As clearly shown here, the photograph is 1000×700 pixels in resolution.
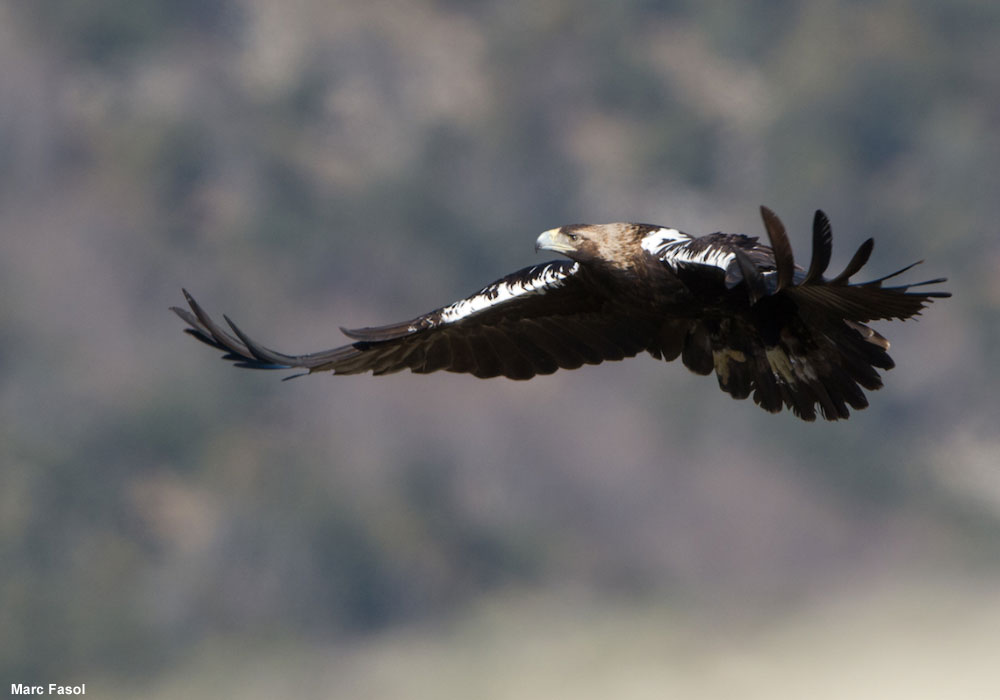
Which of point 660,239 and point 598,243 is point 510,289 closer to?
point 598,243

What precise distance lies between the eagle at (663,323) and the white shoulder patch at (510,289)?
0.4 inches

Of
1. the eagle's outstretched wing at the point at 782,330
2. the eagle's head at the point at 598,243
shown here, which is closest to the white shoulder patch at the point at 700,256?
the eagle's outstretched wing at the point at 782,330

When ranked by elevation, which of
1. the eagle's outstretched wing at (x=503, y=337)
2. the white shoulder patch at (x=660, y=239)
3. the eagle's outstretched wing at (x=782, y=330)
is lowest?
the eagle's outstretched wing at (x=782, y=330)

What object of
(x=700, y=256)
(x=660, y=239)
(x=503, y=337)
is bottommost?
(x=700, y=256)

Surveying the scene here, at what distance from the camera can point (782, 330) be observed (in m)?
9.15

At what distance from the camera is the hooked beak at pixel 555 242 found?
31.9 feet

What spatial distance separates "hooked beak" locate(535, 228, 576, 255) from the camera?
9.71m

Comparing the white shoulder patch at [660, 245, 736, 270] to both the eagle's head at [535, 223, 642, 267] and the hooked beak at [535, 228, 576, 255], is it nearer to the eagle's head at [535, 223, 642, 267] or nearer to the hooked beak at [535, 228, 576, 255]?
the eagle's head at [535, 223, 642, 267]

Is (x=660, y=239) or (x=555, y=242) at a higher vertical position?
(x=555, y=242)

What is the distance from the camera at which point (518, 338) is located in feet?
35.5

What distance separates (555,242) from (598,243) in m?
0.35

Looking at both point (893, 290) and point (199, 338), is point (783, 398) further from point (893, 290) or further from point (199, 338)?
point (199, 338)

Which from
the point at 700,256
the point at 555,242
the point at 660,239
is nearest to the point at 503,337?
the point at 555,242

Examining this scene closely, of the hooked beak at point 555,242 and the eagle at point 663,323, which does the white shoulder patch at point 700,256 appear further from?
the hooked beak at point 555,242
